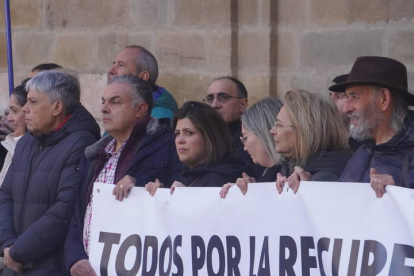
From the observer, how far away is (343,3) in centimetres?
743

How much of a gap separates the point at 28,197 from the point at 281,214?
1952mm

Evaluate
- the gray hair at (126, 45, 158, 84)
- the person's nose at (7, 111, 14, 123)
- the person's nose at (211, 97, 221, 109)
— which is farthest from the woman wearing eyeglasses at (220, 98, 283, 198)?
the person's nose at (7, 111, 14, 123)

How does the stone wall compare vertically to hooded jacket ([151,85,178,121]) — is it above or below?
above

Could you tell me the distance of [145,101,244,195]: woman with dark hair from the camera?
5309 mm

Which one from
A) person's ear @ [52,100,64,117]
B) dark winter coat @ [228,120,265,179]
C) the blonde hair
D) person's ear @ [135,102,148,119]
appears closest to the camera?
the blonde hair

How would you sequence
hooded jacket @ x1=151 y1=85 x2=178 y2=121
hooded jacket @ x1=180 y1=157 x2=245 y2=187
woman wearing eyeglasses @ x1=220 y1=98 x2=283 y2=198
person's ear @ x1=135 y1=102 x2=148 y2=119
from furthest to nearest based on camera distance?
hooded jacket @ x1=151 y1=85 x2=178 y2=121 → person's ear @ x1=135 y1=102 x2=148 y2=119 → hooded jacket @ x1=180 y1=157 x2=245 y2=187 → woman wearing eyeglasses @ x1=220 y1=98 x2=283 y2=198

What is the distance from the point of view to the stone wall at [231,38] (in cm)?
736

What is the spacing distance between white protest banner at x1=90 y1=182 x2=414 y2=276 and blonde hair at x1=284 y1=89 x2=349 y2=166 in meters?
0.31

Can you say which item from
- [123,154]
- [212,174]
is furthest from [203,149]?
[123,154]

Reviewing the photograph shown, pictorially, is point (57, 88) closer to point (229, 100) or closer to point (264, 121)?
point (229, 100)

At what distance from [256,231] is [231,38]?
3.26m

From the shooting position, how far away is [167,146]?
580 cm

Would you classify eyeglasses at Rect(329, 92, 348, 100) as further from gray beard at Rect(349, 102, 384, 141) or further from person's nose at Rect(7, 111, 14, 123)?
person's nose at Rect(7, 111, 14, 123)

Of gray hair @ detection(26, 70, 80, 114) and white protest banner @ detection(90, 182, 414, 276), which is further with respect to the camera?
gray hair @ detection(26, 70, 80, 114)
